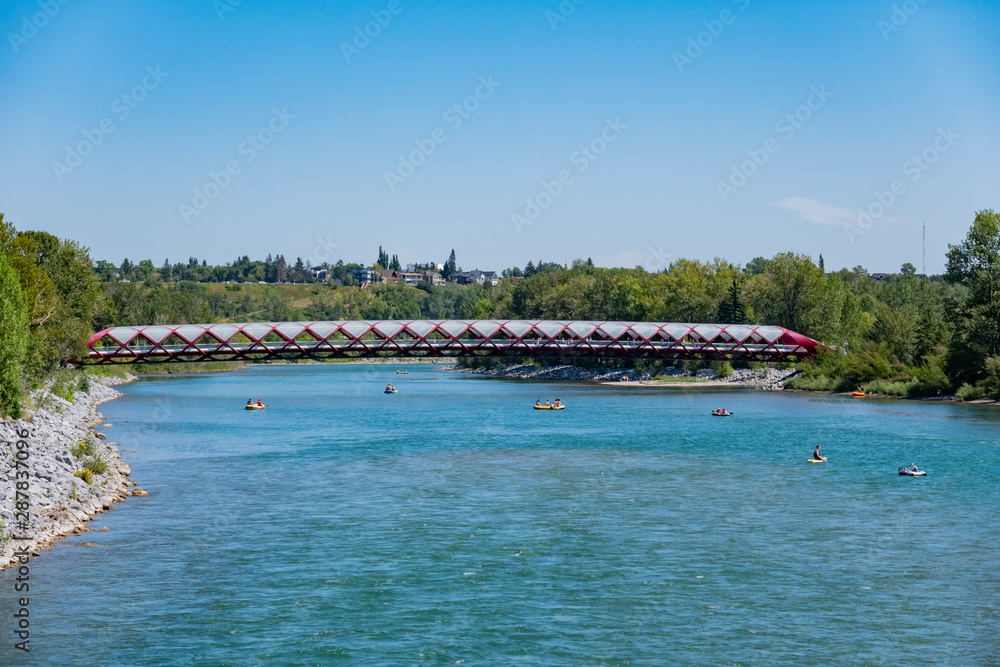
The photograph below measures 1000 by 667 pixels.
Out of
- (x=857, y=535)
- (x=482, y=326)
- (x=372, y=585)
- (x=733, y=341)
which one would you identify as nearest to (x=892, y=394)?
(x=733, y=341)

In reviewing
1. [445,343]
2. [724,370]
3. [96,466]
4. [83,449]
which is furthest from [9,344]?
[724,370]

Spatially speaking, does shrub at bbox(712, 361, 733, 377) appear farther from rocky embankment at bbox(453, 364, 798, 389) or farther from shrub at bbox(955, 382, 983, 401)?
shrub at bbox(955, 382, 983, 401)

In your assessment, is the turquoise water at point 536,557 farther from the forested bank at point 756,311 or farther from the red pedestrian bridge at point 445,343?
the red pedestrian bridge at point 445,343

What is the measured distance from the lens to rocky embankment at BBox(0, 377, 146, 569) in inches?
1427

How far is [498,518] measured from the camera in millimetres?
43250

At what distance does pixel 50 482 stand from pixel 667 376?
119259 millimetres

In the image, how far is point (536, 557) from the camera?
36.2m

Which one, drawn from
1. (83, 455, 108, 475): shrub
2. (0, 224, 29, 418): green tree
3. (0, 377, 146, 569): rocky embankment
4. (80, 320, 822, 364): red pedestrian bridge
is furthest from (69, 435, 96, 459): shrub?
(80, 320, 822, 364): red pedestrian bridge

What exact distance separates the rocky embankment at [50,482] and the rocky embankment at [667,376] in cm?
10014

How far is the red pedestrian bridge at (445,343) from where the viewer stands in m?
105

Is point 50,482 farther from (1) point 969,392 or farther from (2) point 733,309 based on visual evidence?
(2) point 733,309

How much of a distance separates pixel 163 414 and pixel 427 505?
58479 millimetres

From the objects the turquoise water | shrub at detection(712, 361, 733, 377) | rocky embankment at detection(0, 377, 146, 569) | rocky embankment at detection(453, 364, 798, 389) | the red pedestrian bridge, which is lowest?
the turquoise water

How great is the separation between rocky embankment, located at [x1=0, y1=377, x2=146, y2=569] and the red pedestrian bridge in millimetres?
43637
